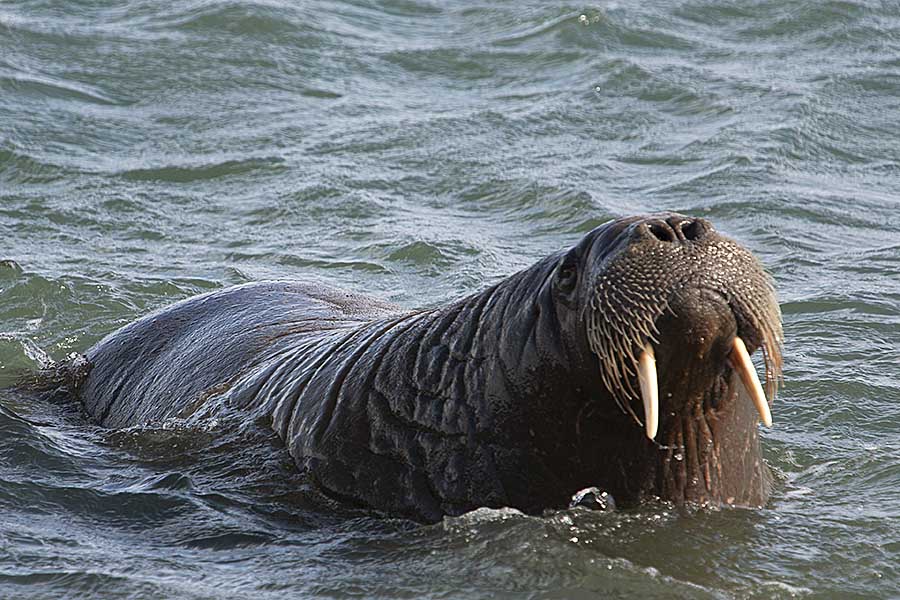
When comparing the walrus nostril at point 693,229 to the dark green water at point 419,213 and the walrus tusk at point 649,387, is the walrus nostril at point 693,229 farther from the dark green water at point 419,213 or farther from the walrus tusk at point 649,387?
the dark green water at point 419,213

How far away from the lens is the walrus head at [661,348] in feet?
16.4

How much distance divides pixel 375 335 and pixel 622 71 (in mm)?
10174

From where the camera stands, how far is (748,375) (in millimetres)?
5098

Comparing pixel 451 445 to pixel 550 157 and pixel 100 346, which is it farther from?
pixel 550 157

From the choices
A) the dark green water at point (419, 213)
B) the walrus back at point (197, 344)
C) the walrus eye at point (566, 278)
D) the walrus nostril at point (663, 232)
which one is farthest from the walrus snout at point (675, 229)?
the walrus back at point (197, 344)

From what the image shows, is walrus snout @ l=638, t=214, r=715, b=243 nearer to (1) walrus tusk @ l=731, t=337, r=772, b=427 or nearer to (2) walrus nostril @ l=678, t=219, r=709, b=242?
(2) walrus nostril @ l=678, t=219, r=709, b=242

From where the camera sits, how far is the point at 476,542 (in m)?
5.55

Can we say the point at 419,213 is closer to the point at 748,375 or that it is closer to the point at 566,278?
the point at 566,278

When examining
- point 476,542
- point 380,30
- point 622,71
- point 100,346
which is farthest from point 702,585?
point 380,30

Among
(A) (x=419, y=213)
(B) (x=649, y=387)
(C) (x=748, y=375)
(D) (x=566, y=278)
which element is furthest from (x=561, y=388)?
Result: (A) (x=419, y=213)

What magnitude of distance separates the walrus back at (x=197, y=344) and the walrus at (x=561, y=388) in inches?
19.6

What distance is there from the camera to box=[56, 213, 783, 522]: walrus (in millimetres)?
5047

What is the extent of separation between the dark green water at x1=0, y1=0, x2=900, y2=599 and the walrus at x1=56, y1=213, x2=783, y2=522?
15cm

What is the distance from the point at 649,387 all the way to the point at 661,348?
0.61ft
